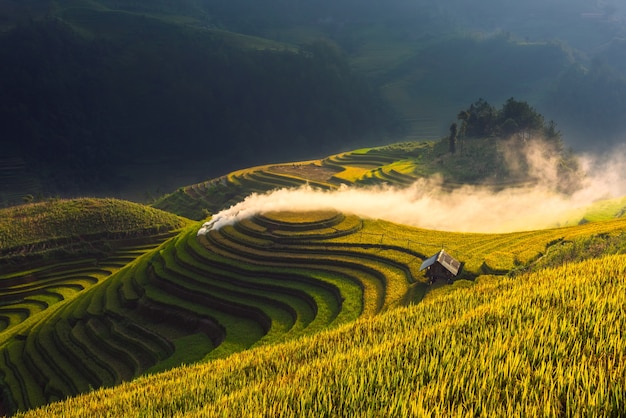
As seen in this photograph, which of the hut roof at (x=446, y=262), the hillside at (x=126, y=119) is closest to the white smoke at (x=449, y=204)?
the hut roof at (x=446, y=262)

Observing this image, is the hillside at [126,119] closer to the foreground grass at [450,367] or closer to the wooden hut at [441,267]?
Answer: the wooden hut at [441,267]

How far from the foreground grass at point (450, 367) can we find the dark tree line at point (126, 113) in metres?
146

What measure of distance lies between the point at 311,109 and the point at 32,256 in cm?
15663

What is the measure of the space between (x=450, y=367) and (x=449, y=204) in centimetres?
5026

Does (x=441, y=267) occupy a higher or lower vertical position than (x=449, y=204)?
lower

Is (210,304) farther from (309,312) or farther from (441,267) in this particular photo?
(441,267)

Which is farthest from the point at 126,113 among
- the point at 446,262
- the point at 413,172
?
the point at 446,262

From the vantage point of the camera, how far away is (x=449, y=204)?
5653cm

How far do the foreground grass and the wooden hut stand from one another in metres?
11.0

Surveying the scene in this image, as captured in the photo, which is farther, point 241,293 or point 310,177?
point 310,177

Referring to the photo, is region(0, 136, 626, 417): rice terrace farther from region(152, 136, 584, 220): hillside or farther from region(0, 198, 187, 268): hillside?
region(152, 136, 584, 220): hillside

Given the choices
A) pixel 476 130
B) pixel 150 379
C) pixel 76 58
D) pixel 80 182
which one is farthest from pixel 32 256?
pixel 76 58

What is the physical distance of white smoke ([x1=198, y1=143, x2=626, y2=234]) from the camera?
45094mm

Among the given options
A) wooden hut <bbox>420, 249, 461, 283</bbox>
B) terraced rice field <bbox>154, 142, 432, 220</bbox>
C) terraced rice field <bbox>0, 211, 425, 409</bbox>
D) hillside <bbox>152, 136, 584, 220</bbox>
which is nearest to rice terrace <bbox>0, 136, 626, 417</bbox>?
terraced rice field <bbox>0, 211, 425, 409</bbox>
